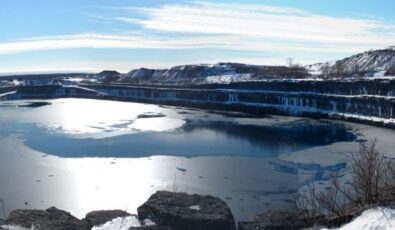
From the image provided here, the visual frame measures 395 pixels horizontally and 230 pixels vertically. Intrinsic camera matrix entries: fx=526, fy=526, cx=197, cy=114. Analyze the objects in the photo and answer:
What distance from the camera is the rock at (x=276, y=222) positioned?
9.53 metres

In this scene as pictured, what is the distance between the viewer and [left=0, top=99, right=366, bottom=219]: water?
626 inches

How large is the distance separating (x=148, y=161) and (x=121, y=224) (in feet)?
41.5

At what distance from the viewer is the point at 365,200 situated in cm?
971

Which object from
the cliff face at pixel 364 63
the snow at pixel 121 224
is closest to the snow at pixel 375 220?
the snow at pixel 121 224

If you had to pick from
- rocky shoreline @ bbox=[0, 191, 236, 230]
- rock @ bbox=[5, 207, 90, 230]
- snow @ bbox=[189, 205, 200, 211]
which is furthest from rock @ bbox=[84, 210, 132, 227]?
snow @ bbox=[189, 205, 200, 211]

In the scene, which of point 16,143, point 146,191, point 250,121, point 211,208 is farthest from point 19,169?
point 250,121

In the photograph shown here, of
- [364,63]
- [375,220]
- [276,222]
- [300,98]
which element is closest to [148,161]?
[276,222]

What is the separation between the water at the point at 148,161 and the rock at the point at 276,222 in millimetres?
3425

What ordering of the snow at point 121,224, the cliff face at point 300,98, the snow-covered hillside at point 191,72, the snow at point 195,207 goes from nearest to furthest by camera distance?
the snow at point 121,224 → the snow at point 195,207 → the cliff face at point 300,98 → the snow-covered hillside at point 191,72

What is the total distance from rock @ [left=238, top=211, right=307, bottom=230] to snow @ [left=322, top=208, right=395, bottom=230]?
1.60m

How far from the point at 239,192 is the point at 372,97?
87.5ft

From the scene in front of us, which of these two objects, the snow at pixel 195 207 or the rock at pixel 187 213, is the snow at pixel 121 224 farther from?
the snow at pixel 195 207

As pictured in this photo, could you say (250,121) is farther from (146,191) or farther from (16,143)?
(146,191)

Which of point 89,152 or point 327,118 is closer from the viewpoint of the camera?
point 89,152
